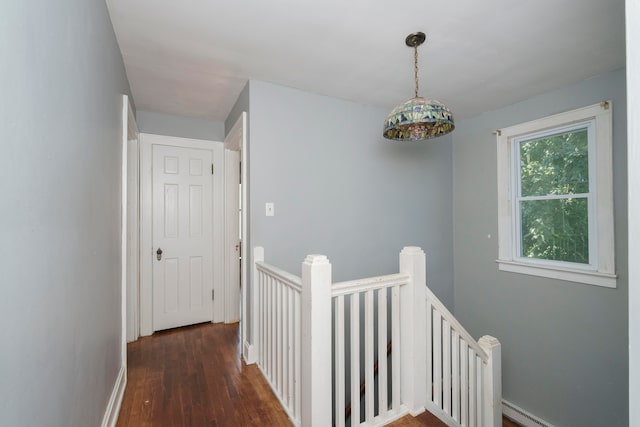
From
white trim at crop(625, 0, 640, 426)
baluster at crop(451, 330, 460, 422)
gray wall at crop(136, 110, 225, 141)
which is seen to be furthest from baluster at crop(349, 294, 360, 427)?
gray wall at crop(136, 110, 225, 141)

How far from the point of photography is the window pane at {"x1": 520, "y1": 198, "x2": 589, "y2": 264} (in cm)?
259

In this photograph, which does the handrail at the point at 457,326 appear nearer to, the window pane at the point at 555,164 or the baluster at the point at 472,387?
the baluster at the point at 472,387

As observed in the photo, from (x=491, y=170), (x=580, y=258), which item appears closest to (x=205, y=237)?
(x=491, y=170)

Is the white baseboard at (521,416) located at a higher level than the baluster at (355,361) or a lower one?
lower

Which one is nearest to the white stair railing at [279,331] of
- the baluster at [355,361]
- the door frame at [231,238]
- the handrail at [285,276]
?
the handrail at [285,276]

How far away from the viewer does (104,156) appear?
1578 mm

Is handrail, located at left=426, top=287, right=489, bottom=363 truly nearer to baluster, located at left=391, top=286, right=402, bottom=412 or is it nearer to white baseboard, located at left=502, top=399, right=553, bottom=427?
baluster, located at left=391, top=286, right=402, bottom=412

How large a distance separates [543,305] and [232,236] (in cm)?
338

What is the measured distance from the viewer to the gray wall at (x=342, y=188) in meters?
2.47

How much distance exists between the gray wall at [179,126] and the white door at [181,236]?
19cm

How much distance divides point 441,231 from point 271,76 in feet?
8.70

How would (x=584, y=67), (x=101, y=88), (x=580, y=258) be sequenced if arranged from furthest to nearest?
(x=580, y=258) < (x=584, y=67) < (x=101, y=88)

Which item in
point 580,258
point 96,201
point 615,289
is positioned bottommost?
point 615,289

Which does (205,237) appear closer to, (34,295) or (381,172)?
(381,172)
